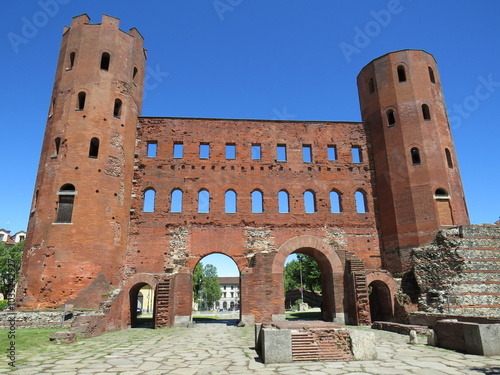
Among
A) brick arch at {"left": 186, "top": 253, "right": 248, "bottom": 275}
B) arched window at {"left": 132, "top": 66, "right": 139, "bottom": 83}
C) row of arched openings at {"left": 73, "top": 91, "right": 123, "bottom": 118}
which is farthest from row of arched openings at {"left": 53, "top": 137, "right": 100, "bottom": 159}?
brick arch at {"left": 186, "top": 253, "right": 248, "bottom": 275}

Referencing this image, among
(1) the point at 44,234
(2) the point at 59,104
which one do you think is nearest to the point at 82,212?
(1) the point at 44,234

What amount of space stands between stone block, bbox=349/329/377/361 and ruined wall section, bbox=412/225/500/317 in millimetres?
9940

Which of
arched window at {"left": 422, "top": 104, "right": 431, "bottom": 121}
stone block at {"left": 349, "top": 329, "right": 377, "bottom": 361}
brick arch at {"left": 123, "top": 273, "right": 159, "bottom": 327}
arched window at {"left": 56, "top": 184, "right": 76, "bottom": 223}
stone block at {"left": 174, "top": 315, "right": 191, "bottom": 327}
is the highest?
arched window at {"left": 422, "top": 104, "right": 431, "bottom": 121}

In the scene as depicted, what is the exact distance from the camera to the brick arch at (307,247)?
17.9 metres

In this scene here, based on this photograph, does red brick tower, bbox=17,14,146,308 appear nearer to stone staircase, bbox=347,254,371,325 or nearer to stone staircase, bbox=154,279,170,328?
stone staircase, bbox=154,279,170,328

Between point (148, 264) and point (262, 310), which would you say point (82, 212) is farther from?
point (262, 310)

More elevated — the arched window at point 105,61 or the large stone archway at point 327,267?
the arched window at point 105,61

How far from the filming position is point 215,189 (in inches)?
789

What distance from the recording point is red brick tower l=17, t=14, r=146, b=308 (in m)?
15.5

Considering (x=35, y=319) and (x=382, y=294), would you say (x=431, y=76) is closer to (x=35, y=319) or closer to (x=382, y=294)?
(x=382, y=294)

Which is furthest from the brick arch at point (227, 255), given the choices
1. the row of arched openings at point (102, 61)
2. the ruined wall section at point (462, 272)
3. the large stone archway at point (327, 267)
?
the row of arched openings at point (102, 61)

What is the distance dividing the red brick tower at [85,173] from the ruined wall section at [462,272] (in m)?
15.4

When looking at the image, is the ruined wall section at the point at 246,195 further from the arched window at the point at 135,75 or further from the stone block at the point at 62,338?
the stone block at the point at 62,338

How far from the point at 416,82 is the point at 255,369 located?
2005 cm
